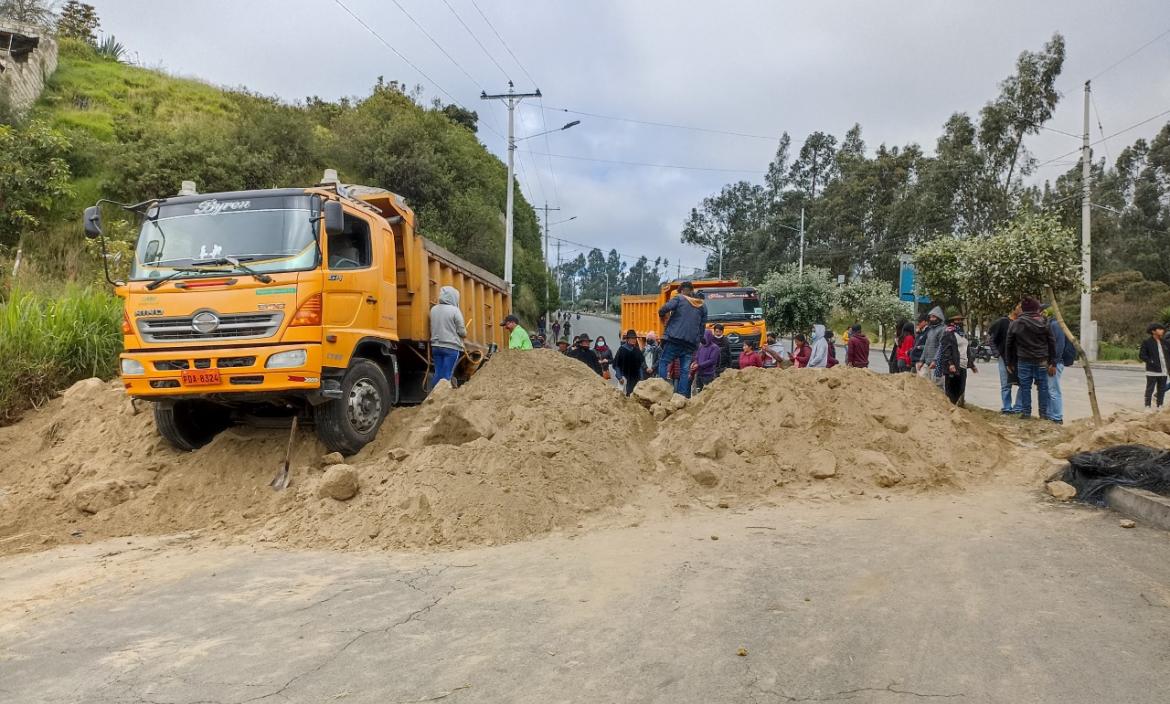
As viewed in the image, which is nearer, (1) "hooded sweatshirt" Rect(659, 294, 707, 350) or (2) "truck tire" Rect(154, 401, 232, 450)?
(2) "truck tire" Rect(154, 401, 232, 450)

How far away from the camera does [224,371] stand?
6406mm

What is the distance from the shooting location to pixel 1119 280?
39.3m

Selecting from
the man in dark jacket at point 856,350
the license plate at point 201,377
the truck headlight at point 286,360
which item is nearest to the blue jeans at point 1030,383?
the man in dark jacket at point 856,350

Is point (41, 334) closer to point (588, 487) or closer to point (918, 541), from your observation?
point (588, 487)

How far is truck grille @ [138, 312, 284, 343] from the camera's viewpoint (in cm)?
651

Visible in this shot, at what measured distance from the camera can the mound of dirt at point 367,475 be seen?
6.08 m

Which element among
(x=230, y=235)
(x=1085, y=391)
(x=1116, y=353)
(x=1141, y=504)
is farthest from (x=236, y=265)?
(x=1116, y=353)

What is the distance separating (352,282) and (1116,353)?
35942 mm

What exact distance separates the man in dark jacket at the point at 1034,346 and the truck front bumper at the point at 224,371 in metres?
9.09

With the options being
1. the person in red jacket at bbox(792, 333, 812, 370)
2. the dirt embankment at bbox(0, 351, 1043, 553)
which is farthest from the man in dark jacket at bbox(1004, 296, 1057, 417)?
the person in red jacket at bbox(792, 333, 812, 370)

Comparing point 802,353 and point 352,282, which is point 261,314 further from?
point 802,353

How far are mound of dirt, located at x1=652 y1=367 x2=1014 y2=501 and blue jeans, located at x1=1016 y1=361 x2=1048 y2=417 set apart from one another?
2161 millimetres

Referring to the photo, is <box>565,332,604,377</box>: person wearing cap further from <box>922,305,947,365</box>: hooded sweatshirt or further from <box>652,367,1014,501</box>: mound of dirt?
<box>922,305,947,365</box>: hooded sweatshirt

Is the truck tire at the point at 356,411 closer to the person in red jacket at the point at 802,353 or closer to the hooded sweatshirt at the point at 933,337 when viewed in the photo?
the hooded sweatshirt at the point at 933,337
